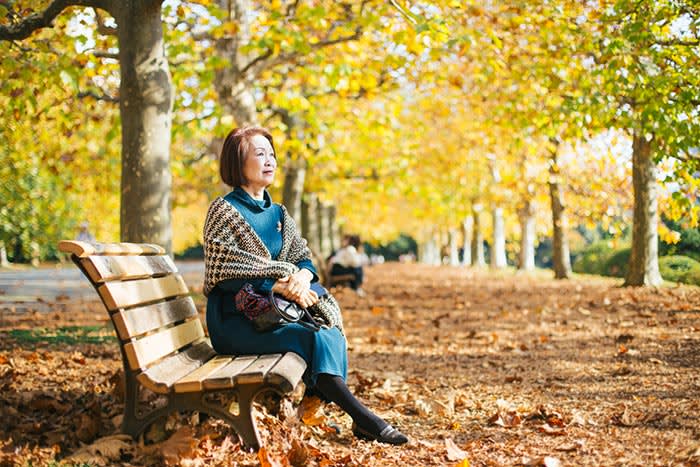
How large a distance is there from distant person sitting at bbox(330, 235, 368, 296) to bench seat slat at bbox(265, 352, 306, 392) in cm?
1319

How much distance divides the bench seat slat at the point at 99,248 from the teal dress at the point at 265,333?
516mm

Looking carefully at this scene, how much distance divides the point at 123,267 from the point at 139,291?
0.55 ft

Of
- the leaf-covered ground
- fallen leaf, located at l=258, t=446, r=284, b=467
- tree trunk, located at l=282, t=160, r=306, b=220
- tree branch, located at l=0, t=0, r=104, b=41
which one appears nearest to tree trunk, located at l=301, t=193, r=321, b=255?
tree trunk, located at l=282, t=160, r=306, b=220

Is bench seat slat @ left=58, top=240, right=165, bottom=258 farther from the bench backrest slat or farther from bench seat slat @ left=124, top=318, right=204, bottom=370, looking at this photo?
bench seat slat @ left=124, top=318, right=204, bottom=370

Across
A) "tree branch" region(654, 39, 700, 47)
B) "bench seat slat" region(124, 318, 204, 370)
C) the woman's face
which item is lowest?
"bench seat slat" region(124, 318, 204, 370)

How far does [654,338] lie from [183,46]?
7.58 m

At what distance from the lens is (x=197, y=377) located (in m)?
3.93

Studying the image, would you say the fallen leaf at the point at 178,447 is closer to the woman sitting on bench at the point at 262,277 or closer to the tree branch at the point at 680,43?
the woman sitting on bench at the point at 262,277

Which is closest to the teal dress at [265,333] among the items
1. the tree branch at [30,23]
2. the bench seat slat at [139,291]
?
the bench seat slat at [139,291]

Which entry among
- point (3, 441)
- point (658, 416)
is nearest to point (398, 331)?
point (658, 416)

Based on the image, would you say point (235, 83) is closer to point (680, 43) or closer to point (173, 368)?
point (680, 43)

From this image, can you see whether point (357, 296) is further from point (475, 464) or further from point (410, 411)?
point (475, 464)

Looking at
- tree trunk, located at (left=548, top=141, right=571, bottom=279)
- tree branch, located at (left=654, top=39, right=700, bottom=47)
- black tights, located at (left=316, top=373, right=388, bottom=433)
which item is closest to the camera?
black tights, located at (left=316, top=373, right=388, bottom=433)

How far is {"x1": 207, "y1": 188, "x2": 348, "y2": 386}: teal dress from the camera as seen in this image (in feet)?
14.5
